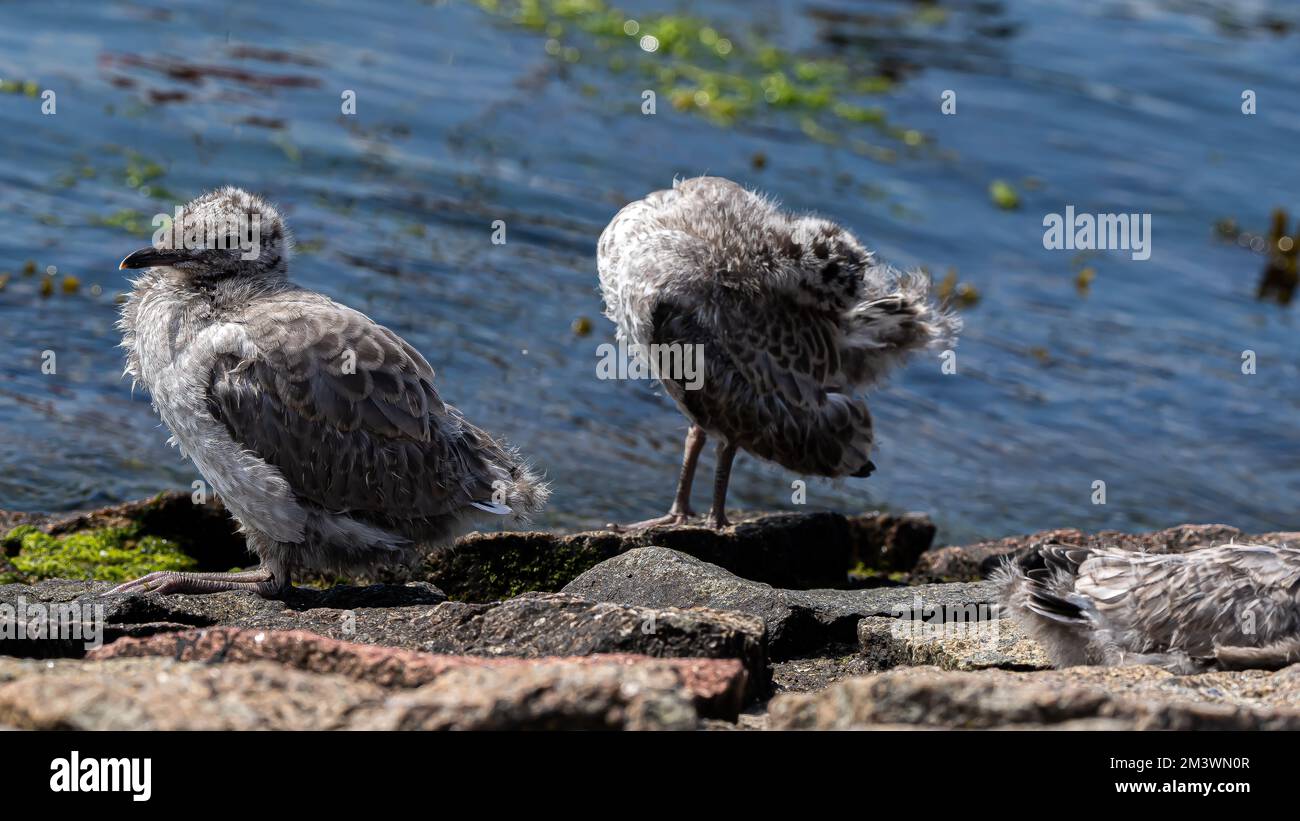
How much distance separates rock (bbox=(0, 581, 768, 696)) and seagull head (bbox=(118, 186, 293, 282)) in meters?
1.74

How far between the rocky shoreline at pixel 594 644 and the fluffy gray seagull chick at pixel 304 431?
0.30 meters

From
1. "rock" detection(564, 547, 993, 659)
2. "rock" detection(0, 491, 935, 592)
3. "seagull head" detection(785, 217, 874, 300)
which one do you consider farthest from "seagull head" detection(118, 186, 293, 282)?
"seagull head" detection(785, 217, 874, 300)

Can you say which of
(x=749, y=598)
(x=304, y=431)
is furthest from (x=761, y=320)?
(x=304, y=431)

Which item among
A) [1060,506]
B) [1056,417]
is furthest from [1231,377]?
[1060,506]

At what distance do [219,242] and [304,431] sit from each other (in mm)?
1174

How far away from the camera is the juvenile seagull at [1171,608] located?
20.2 ft

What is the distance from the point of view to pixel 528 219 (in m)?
14.4

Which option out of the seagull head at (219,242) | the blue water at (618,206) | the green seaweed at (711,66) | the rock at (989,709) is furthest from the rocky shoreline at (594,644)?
the green seaweed at (711,66)

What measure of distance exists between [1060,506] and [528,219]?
5922 millimetres

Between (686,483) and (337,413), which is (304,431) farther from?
(686,483)

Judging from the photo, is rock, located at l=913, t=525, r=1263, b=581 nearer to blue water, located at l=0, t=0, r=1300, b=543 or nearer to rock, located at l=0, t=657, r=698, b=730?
blue water, located at l=0, t=0, r=1300, b=543

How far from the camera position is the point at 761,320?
8477mm

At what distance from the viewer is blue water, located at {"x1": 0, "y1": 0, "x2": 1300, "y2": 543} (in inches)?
434

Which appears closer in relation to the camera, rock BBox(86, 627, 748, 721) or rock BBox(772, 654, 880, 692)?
rock BBox(86, 627, 748, 721)
